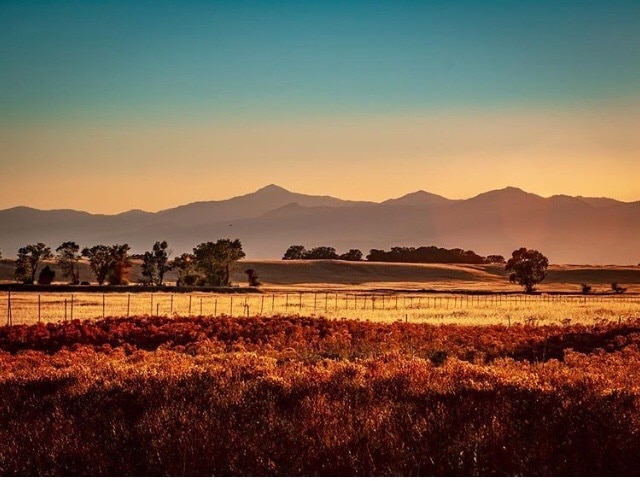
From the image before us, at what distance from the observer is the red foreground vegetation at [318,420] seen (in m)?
8.62

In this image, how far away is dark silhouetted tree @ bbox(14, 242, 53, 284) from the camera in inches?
4537

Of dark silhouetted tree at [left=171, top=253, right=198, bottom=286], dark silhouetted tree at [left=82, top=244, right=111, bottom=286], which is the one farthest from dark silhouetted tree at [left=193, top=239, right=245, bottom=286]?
dark silhouetted tree at [left=82, top=244, right=111, bottom=286]

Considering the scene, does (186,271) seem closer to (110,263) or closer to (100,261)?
(110,263)

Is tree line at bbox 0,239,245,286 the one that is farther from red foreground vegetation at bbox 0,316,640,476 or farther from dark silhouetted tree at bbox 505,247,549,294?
red foreground vegetation at bbox 0,316,640,476

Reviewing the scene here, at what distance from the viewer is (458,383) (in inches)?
453

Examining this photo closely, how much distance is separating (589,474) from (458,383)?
3220mm

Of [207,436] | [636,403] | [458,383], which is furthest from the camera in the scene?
[458,383]

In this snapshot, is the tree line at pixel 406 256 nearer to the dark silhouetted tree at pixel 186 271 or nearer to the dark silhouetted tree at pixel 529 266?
the dark silhouetted tree at pixel 186 271

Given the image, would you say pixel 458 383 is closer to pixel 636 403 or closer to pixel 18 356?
pixel 636 403

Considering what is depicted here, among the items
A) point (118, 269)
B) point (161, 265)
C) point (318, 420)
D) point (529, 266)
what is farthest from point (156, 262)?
point (318, 420)

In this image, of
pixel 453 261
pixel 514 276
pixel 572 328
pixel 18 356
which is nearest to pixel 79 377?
pixel 18 356

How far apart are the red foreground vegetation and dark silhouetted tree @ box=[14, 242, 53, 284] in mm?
106640

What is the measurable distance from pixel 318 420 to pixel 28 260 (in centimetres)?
12444

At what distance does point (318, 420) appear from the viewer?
954 cm
